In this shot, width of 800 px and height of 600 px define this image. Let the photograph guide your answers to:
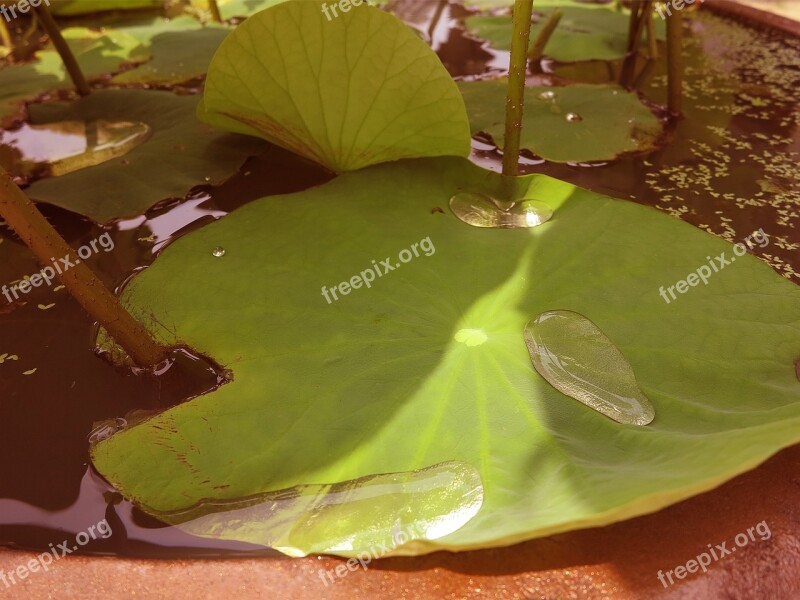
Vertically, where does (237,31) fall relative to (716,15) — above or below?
above

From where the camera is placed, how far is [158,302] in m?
0.77

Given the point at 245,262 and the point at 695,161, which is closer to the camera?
the point at 245,262

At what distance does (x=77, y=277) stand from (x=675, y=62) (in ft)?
3.95

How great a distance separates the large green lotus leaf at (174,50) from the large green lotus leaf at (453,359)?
0.86m

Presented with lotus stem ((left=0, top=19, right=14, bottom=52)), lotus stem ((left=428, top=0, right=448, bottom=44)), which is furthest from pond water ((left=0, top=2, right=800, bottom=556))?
lotus stem ((left=0, top=19, right=14, bottom=52))

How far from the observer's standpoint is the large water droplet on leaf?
1.15 meters

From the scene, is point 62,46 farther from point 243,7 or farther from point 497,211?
point 497,211

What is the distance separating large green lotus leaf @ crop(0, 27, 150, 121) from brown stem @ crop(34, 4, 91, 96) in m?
0.17

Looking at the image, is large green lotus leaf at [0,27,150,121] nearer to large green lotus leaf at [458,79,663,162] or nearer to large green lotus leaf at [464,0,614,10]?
large green lotus leaf at [458,79,663,162]

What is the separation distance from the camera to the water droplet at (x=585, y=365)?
24.0 inches

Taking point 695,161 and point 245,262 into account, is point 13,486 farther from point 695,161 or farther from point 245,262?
point 695,161

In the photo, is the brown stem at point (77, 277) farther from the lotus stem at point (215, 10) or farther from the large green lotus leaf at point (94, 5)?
the large green lotus leaf at point (94, 5)

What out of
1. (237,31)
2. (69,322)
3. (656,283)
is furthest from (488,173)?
(69,322)

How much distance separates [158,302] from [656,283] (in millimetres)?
659
